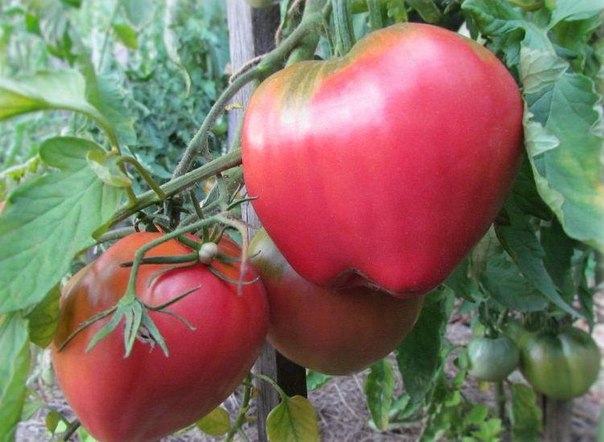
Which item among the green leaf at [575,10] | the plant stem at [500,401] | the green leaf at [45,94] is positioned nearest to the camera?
the green leaf at [45,94]

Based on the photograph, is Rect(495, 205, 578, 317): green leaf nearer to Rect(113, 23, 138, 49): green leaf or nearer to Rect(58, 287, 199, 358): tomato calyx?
Rect(58, 287, 199, 358): tomato calyx

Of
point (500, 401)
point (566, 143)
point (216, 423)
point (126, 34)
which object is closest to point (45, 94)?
point (566, 143)

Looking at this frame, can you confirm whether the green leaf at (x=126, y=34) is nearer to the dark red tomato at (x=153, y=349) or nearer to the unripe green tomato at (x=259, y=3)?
the unripe green tomato at (x=259, y=3)

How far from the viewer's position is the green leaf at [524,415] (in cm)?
110

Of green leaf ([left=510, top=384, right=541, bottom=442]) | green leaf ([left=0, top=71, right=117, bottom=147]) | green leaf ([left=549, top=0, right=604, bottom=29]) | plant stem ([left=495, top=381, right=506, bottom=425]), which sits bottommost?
plant stem ([left=495, top=381, right=506, bottom=425])

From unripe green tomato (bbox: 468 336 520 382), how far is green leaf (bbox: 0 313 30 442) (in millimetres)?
857

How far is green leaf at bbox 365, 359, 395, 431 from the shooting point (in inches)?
27.8

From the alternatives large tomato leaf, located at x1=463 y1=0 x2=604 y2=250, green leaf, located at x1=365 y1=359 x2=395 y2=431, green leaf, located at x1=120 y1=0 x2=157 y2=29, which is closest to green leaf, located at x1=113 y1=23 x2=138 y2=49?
green leaf, located at x1=120 y1=0 x2=157 y2=29

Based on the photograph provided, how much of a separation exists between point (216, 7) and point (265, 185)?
4.34ft

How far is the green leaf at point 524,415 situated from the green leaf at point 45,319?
0.94 meters

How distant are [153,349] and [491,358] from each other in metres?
0.84

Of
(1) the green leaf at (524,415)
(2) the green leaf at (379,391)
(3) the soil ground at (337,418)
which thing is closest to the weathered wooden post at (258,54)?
(2) the green leaf at (379,391)

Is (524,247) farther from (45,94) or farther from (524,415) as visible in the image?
(524,415)

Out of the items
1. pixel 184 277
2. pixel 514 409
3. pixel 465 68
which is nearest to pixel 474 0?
pixel 465 68
